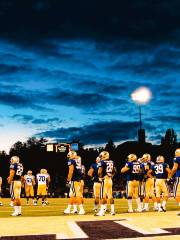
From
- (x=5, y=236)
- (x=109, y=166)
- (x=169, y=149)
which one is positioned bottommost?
(x=5, y=236)

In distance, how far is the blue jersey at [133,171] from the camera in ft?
52.1

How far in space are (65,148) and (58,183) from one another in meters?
17.3

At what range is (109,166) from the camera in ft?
46.4

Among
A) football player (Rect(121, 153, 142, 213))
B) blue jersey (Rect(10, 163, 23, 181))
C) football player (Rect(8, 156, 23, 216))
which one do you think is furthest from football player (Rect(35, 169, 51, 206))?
blue jersey (Rect(10, 163, 23, 181))

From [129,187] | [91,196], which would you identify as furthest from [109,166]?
[91,196]

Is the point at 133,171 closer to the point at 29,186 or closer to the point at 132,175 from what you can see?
the point at 132,175

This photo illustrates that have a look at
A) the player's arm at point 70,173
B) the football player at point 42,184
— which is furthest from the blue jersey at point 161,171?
the football player at point 42,184

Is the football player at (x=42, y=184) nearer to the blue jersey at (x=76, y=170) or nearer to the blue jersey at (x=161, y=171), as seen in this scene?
the blue jersey at (x=76, y=170)

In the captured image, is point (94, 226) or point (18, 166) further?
point (18, 166)

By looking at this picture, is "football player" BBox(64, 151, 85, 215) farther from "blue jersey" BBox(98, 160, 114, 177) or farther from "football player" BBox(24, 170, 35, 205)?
"football player" BBox(24, 170, 35, 205)

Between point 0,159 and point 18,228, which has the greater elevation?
point 0,159

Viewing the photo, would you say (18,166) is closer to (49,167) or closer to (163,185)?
(163,185)

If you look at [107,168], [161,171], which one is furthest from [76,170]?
[161,171]

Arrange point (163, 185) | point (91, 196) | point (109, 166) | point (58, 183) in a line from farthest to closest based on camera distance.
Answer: point (58, 183)
point (91, 196)
point (163, 185)
point (109, 166)
